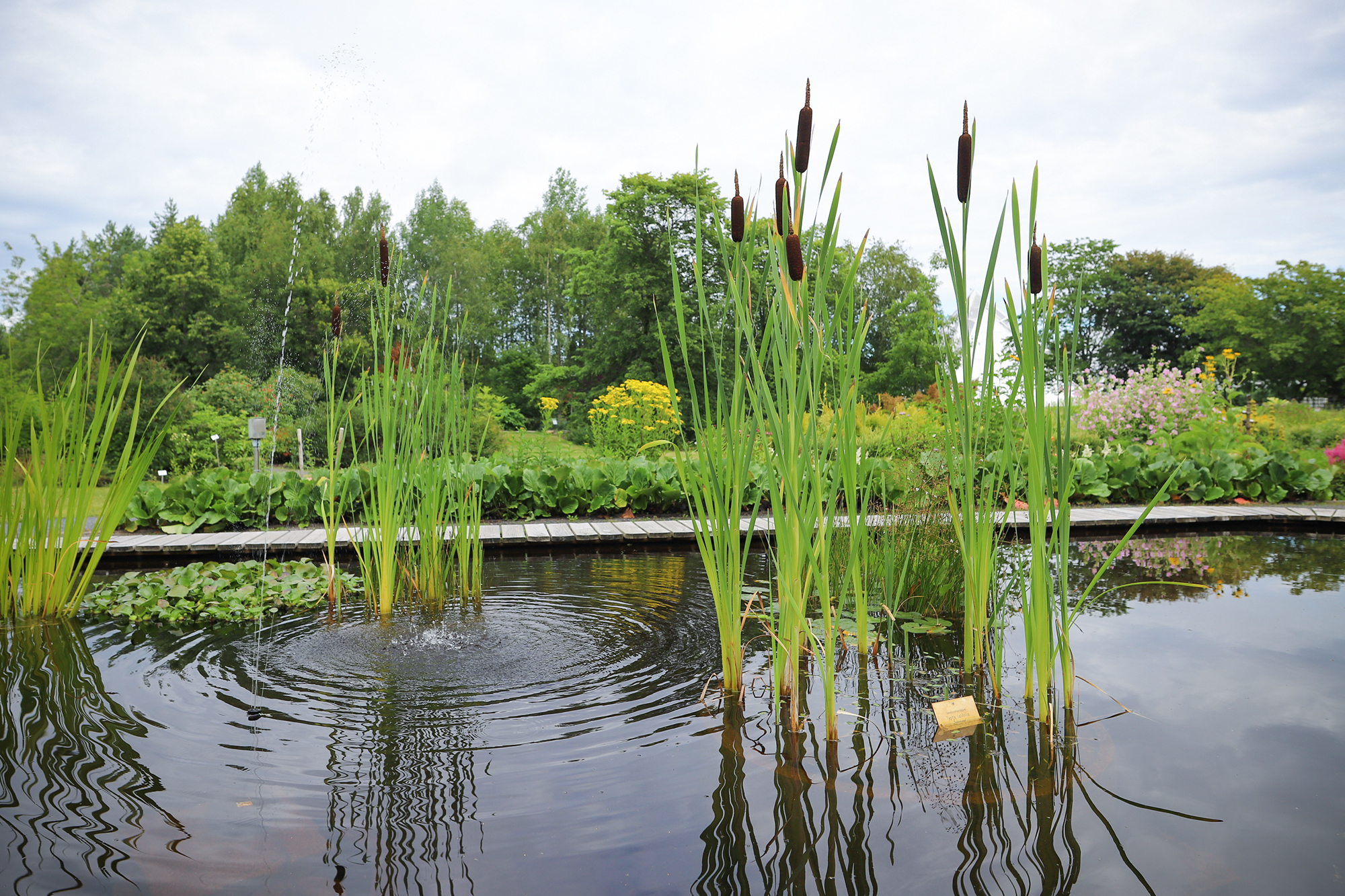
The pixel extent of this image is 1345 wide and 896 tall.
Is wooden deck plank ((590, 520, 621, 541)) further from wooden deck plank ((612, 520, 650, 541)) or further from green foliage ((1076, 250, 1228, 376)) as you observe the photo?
green foliage ((1076, 250, 1228, 376))

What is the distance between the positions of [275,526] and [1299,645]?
6076 millimetres

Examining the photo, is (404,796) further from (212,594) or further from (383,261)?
(212,594)

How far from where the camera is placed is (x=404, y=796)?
1.58 m

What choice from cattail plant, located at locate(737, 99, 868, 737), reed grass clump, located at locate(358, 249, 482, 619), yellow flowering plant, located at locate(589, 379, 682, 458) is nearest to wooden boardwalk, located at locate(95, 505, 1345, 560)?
reed grass clump, located at locate(358, 249, 482, 619)

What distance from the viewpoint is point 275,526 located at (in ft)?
17.7

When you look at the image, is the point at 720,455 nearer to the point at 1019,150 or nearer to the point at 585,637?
the point at 1019,150

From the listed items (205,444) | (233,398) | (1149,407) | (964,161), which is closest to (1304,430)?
(1149,407)

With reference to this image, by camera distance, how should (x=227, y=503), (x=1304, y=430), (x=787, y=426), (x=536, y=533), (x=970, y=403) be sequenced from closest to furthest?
(x=787, y=426), (x=970, y=403), (x=536, y=533), (x=227, y=503), (x=1304, y=430)

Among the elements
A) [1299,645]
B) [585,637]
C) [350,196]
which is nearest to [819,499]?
[585,637]

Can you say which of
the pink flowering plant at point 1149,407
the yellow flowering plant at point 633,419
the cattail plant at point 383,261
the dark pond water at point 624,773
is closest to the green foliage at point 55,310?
the yellow flowering plant at point 633,419

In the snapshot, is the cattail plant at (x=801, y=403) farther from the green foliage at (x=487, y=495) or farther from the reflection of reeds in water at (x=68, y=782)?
the green foliage at (x=487, y=495)

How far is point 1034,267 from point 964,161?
0.30m

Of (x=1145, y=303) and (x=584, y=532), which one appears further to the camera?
(x=1145, y=303)

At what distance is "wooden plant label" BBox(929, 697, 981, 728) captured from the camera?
185 cm
